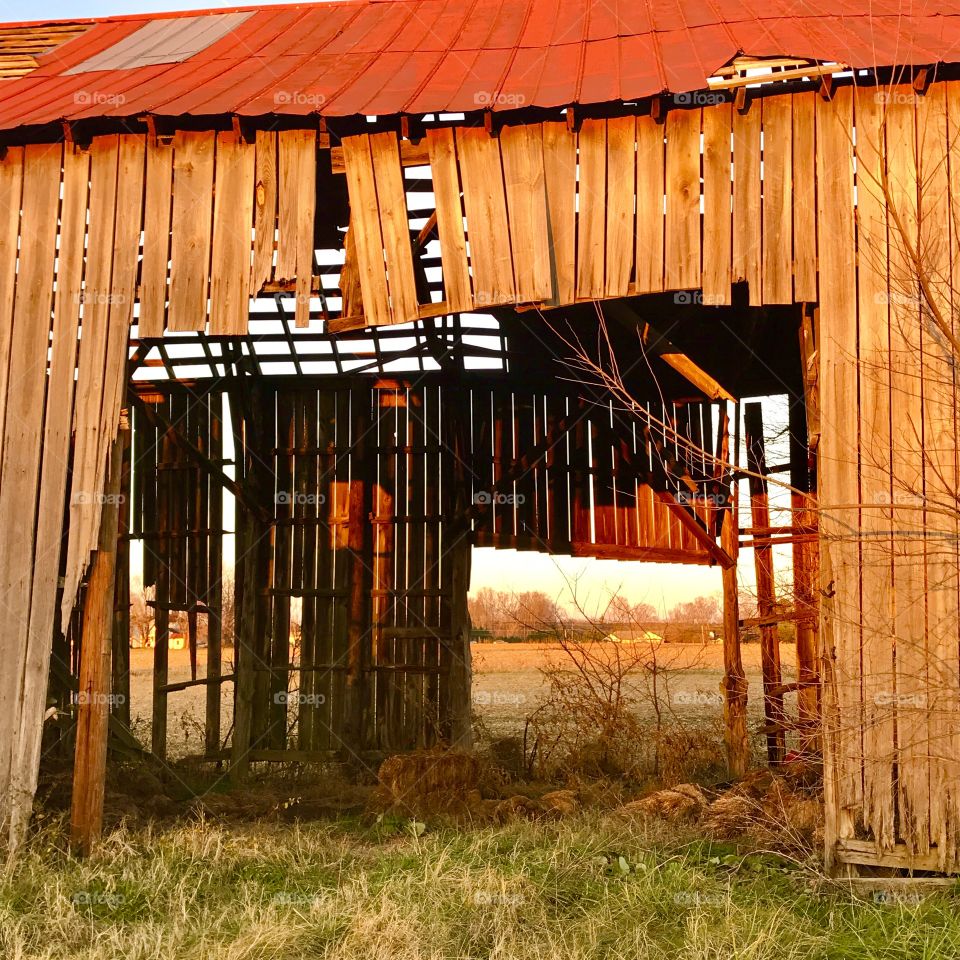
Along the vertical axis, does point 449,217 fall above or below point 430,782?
above

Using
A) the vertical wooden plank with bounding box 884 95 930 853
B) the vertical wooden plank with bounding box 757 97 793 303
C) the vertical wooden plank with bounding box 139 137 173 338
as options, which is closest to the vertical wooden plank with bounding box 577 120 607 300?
the vertical wooden plank with bounding box 757 97 793 303

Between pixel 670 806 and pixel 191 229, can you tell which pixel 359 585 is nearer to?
pixel 670 806

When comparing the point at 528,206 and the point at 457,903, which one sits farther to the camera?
the point at 528,206

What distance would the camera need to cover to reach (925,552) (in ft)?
24.3

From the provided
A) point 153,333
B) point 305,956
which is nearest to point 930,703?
point 305,956

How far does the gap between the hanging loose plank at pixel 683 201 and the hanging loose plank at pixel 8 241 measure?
552 centimetres

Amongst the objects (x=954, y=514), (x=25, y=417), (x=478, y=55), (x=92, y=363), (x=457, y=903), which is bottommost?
(x=457, y=903)

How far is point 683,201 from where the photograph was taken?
27.1ft

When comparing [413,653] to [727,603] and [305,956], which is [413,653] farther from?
[305,956]

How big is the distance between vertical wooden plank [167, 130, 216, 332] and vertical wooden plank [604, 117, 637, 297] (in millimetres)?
3324

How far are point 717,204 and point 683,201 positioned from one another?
10.3 inches

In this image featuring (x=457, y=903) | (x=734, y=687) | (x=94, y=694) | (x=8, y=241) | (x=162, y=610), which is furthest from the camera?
(x=162, y=610)

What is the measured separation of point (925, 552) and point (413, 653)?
7.58m

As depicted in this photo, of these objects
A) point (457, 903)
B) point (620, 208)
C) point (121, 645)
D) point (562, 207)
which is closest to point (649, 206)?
point (620, 208)
